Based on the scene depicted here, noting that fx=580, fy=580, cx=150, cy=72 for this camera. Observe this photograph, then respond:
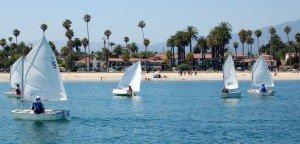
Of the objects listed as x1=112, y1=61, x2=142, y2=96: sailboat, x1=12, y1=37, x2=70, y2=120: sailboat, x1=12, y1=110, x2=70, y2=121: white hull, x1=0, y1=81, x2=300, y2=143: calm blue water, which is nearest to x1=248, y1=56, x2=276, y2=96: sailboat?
x1=0, y1=81, x2=300, y2=143: calm blue water

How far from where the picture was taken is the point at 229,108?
65.4 metres

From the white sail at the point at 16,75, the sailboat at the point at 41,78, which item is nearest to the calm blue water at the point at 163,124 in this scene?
the sailboat at the point at 41,78

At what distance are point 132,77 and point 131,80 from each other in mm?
634

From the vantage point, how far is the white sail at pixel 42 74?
4915 cm

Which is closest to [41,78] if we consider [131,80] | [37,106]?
[37,106]

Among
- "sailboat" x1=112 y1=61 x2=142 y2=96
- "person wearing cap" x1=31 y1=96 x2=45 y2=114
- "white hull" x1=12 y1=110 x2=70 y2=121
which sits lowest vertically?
"white hull" x1=12 y1=110 x2=70 y2=121

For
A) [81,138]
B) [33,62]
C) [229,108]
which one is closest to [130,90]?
[229,108]

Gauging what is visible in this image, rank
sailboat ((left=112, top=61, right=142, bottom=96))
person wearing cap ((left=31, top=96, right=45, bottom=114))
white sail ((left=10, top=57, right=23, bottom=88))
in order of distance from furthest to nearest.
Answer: sailboat ((left=112, top=61, right=142, bottom=96)) < white sail ((left=10, top=57, right=23, bottom=88)) < person wearing cap ((left=31, top=96, right=45, bottom=114))

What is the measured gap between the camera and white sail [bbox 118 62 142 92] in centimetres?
8181

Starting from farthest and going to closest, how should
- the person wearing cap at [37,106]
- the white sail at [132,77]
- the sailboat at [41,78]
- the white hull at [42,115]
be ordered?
the white sail at [132,77], the sailboat at [41,78], the white hull at [42,115], the person wearing cap at [37,106]

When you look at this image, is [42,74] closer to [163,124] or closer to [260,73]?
[163,124]

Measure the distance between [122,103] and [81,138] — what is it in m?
31.5

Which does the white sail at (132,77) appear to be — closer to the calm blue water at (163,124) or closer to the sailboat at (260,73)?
the calm blue water at (163,124)

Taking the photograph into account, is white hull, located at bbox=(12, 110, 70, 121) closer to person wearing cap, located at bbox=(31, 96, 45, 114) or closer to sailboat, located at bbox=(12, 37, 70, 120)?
sailboat, located at bbox=(12, 37, 70, 120)
